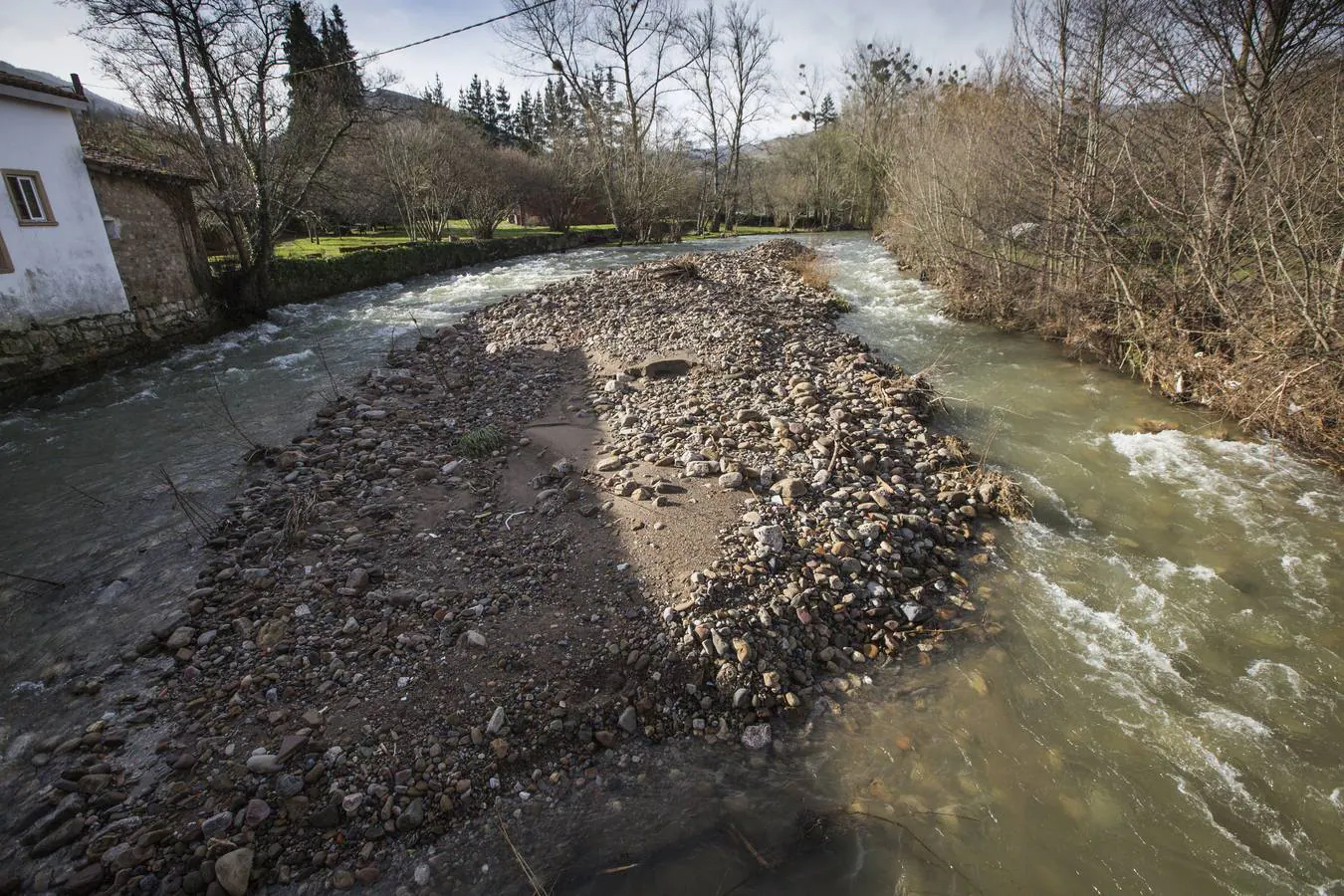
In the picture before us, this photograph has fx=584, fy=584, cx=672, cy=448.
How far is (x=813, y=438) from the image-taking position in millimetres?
6770

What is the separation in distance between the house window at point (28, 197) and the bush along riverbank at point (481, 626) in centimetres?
791

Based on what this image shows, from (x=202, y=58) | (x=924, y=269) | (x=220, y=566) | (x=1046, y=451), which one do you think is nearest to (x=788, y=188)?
Result: (x=924, y=269)

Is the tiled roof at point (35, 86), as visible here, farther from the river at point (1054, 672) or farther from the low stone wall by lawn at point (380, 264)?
the river at point (1054, 672)

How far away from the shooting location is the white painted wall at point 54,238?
10.1 m

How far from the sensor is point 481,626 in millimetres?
4234

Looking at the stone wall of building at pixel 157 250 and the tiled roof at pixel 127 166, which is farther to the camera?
the stone wall of building at pixel 157 250

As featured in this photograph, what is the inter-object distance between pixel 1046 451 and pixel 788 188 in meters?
37.1

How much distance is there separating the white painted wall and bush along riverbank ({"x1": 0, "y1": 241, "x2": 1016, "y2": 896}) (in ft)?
23.9

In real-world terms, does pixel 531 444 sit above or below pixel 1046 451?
above

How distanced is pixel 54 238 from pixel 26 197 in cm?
71

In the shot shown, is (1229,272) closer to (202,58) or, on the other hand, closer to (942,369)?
(942,369)

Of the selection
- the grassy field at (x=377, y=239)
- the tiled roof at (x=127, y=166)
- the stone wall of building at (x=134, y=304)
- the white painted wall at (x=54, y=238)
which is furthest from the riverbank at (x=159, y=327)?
the tiled roof at (x=127, y=166)

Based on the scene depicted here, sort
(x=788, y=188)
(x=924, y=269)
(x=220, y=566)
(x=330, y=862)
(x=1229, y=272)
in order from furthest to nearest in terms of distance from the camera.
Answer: (x=788, y=188) < (x=924, y=269) < (x=1229, y=272) < (x=220, y=566) < (x=330, y=862)

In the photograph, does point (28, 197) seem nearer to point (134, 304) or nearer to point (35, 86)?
point (35, 86)
